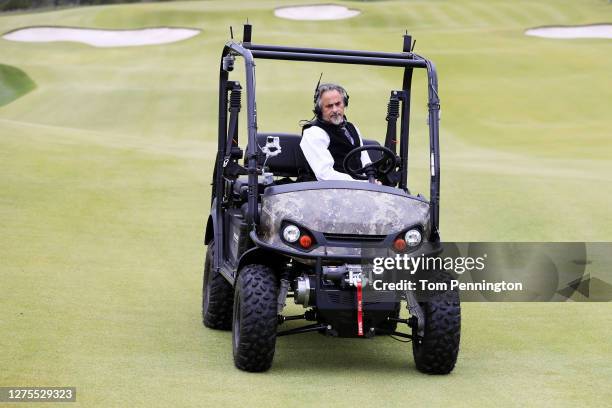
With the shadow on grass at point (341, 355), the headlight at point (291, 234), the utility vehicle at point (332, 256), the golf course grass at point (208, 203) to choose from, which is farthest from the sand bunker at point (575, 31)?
the headlight at point (291, 234)

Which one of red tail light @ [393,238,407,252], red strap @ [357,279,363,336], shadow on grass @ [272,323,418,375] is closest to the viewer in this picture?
red strap @ [357,279,363,336]

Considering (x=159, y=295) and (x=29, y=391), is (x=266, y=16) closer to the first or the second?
(x=159, y=295)

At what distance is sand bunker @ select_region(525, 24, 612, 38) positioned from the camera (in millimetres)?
42031

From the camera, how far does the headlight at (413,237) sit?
712 cm

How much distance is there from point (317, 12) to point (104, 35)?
10.5 m

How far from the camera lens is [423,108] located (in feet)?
93.0

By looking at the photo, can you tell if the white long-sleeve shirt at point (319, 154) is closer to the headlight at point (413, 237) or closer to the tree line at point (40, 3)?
the headlight at point (413, 237)

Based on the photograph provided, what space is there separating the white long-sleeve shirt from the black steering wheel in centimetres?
6

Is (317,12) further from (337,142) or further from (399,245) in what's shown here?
(399,245)

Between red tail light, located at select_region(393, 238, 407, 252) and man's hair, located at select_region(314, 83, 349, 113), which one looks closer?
red tail light, located at select_region(393, 238, 407, 252)

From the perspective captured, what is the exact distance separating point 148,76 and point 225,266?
25083 mm

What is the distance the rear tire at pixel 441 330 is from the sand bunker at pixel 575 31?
117ft

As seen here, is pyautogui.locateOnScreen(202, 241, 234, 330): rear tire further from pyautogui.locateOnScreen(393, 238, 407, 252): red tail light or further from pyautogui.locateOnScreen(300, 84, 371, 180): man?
pyautogui.locateOnScreen(393, 238, 407, 252): red tail light

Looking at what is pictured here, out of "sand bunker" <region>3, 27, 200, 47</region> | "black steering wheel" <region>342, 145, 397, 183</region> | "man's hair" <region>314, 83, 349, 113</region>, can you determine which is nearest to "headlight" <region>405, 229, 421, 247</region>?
"black steering wheel" <region>342, 145, 397, 183</region>
